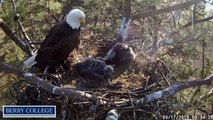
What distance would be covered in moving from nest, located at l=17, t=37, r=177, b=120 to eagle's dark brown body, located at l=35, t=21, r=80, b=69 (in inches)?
7.7

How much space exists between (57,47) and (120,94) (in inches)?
35.0

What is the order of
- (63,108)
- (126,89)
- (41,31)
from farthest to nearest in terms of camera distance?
(41,31)
(126,89)
(63,108)

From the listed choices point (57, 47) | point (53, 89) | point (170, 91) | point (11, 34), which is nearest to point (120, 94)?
point (170, 91)

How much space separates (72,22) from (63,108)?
4.07 feet

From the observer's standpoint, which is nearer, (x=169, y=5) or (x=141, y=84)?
(x=141, y=84)

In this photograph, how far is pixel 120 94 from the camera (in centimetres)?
376

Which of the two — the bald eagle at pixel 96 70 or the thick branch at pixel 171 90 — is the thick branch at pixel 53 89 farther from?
the bald eagle at pixel 96 70

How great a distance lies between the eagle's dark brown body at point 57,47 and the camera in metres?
4.20

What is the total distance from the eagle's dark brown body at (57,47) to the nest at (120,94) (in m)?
0.20

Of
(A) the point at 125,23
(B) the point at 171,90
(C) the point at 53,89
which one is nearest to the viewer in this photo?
(C) the point at 53,89

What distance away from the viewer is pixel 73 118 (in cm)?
355

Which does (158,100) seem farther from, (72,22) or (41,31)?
(41,31)

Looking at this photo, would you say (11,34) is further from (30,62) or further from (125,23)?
(125,23)

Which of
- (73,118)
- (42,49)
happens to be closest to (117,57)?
(42,49)
